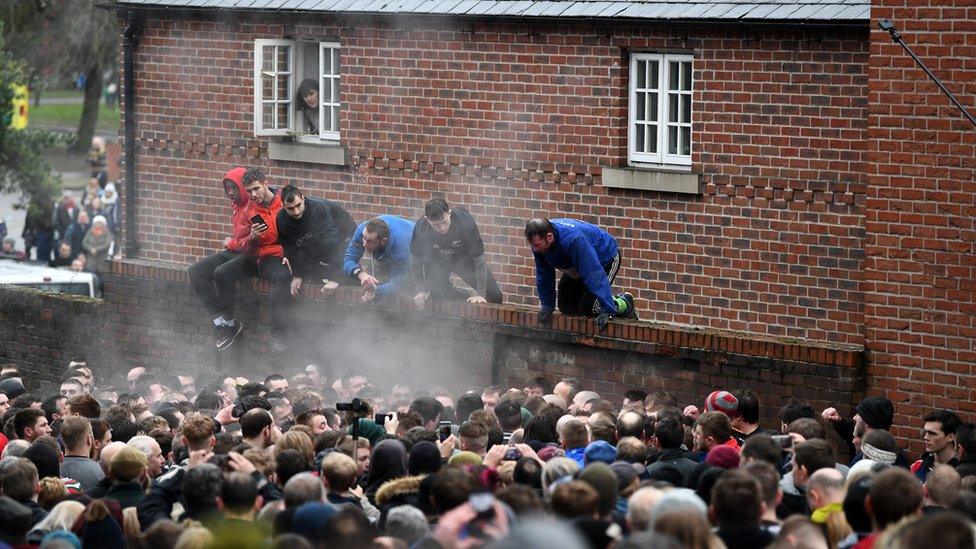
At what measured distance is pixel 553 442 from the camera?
11.6 metres

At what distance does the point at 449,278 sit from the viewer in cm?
1642

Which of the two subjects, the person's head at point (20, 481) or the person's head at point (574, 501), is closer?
the person's head at point (574, 501)

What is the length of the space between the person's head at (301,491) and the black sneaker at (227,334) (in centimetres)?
908

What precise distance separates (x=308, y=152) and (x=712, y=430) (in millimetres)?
8879

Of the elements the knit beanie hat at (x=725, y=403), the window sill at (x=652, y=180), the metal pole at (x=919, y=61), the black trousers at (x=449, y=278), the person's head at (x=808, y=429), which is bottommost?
the person's head at (x=808, y=429)

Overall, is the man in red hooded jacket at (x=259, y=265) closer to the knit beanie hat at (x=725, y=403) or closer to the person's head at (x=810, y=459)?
the knit beanie hat at (x=725, y=403)

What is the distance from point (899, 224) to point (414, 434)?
4611mm

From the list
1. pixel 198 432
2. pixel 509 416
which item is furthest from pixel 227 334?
pixel 198 432

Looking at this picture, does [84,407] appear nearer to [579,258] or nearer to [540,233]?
[540,233]

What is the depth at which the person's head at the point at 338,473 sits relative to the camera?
9.77 meters

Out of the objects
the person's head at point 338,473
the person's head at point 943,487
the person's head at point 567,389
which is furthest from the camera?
the person's head at point 567,389

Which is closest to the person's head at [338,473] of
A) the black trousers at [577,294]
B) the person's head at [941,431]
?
the person's head at [941,431]

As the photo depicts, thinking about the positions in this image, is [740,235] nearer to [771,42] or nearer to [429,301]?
[771,42]

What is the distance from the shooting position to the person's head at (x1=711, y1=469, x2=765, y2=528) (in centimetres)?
820
